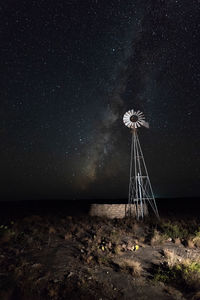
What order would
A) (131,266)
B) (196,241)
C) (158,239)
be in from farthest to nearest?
(158,239) < (196,241) < (131,266)

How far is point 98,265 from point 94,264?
0.18 m

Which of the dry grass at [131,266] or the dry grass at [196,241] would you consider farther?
the dry grass at [196,241]

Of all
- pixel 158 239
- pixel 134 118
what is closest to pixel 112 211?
pixel 158 239

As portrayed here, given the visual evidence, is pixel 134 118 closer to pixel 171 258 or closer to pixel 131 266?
pixel 171 258

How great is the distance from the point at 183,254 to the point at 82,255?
5.04m

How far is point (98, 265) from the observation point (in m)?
8.53

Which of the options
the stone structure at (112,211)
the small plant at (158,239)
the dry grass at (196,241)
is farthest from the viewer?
the stone structure at (112,211)

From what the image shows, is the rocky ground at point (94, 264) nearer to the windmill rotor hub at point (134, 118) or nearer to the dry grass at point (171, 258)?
the dry grass at point (171, 258)

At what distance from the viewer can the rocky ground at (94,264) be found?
21.0ft

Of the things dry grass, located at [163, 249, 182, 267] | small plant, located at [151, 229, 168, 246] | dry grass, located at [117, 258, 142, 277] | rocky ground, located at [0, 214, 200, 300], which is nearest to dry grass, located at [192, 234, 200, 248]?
rocky ground, located at [0, 214, 200, 300]

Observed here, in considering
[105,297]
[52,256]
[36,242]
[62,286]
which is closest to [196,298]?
[105,297]

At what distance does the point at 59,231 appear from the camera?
47.2 feet

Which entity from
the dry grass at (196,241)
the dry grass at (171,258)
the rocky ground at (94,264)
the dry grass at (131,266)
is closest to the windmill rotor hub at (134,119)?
the rocky ground at (94,264)

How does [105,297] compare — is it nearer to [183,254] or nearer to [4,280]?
[4,280]
